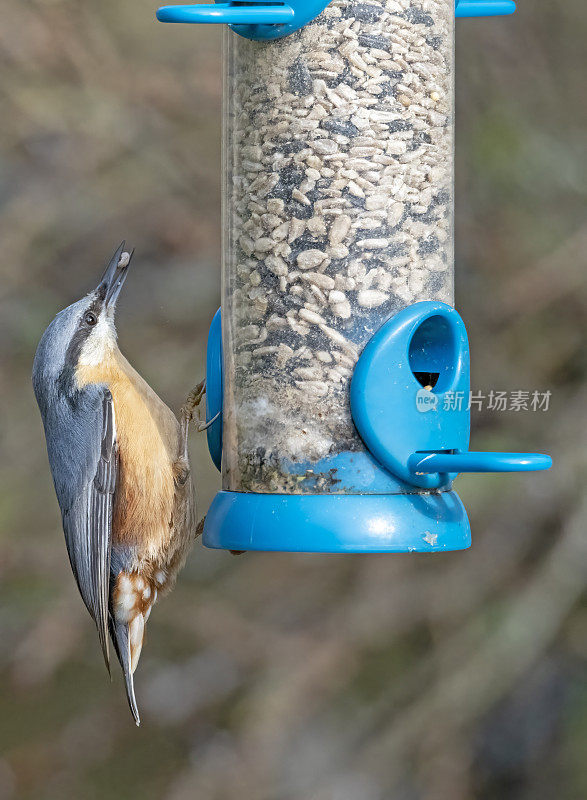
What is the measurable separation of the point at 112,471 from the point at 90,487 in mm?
93

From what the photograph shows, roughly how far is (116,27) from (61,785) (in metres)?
3.71

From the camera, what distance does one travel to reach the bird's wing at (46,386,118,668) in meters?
4.05

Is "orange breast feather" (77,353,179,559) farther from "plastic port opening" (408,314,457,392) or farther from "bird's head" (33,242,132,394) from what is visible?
"plastic port opening" (408,314,457,392)

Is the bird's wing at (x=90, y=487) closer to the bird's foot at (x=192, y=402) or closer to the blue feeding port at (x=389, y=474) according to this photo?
the bird's foot at (x=192, y=402)

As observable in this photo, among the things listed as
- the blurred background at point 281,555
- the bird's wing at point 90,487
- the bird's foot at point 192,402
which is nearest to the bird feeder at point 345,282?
the bird's wing at point 90,487

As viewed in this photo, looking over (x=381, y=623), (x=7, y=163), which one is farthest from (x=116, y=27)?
(x=381, y=623)

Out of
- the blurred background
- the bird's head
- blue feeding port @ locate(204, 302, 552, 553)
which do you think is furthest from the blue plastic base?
the blurred background

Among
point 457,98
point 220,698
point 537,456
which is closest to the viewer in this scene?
point 537,456

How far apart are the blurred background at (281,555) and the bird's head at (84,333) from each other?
138 cm

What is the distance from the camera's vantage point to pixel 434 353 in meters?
3.70

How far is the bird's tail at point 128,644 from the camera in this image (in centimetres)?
427

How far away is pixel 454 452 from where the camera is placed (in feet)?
12.0

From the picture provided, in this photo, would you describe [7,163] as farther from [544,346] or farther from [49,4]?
[544,346]

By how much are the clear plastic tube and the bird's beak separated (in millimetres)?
896
